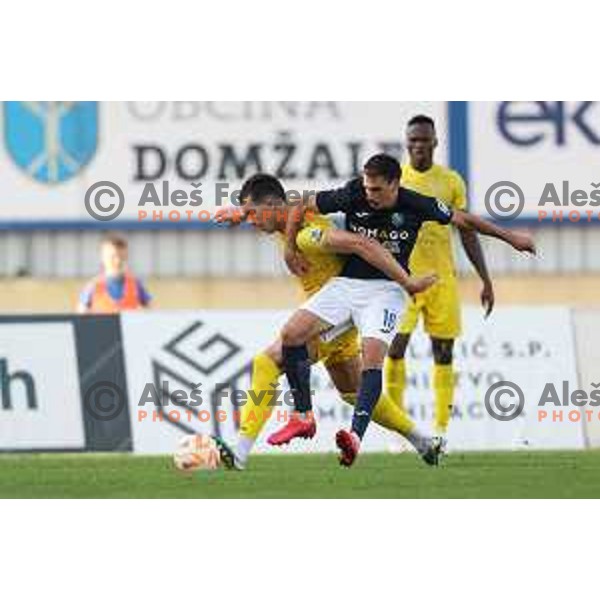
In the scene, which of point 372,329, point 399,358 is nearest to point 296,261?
point 372,329

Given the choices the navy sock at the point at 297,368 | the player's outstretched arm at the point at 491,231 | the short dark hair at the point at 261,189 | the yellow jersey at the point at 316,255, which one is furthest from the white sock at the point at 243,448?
the player's outstretched arm at the point at 491,231

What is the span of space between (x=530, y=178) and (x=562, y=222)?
2.21 feet

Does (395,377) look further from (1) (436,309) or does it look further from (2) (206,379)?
(2) (206,379)

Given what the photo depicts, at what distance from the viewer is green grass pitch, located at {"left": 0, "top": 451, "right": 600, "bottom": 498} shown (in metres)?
11.9

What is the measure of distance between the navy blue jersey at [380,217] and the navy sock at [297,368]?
545mm

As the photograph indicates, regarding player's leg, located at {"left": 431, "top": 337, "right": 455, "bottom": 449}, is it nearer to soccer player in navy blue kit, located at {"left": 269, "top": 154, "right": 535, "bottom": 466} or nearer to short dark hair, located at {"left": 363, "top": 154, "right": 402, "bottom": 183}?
soccer player in navy blue kit, located at {"left": 269, "top": 154, "right": 535, "bottom": 466}

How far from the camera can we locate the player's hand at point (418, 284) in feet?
38.9

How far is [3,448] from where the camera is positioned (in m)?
16.8

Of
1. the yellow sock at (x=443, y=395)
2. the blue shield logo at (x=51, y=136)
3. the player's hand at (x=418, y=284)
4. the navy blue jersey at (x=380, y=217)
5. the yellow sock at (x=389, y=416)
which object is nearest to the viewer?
the player's hand at (x=418, y=284)

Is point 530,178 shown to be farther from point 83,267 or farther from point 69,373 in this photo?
point 69,373

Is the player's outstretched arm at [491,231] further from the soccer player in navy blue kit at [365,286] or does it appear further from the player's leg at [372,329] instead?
the player's leg at [372,329]

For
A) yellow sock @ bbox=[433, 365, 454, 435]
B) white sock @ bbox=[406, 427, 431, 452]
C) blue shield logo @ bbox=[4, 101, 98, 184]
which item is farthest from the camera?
blue shield logo @ bbox=[4, 101, 98, 184]

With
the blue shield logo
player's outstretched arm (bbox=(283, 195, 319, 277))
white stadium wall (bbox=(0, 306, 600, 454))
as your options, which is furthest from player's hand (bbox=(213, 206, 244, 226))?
the blue shield logo

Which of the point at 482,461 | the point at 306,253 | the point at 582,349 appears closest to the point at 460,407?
the point at 582,349
